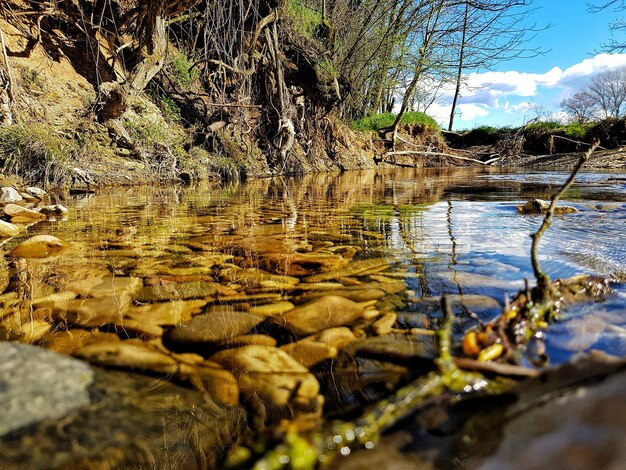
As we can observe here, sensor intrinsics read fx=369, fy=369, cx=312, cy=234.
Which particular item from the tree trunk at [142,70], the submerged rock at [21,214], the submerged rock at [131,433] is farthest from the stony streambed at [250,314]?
the tree trunk at [142,70]

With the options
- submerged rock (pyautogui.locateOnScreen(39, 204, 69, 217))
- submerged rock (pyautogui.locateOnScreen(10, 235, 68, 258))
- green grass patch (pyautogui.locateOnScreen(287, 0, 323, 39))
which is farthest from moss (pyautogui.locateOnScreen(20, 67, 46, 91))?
submerged rock (pyautogui.locateOnScreen(10, 235, 68, 258))

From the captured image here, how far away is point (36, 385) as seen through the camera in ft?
1.82

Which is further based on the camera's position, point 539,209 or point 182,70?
point 182,70

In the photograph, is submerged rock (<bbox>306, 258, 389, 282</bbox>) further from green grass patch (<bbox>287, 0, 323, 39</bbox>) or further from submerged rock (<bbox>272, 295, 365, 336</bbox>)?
green grass patch (<bbox>287, 0, 323, 39</bbox>)

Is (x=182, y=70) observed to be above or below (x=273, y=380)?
above

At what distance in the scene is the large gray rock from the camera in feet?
1.65

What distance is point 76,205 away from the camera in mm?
3158

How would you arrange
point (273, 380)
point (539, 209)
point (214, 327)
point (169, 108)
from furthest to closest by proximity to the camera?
point (169, 108) < point (539, 209) < point (214, 327) < point (273, 380)

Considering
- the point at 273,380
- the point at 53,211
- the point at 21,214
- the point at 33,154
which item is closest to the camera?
the point at 273,380

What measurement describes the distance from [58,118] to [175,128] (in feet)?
6.30

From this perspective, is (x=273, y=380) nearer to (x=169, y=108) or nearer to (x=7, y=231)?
(x=7, y=231)

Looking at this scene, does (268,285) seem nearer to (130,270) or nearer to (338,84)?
(130,270)

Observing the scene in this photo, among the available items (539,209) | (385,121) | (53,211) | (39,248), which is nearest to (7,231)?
(39,248)

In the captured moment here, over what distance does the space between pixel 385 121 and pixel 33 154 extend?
1176cm
